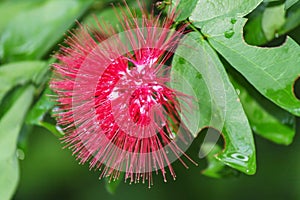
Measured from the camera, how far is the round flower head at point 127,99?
3.84 feet

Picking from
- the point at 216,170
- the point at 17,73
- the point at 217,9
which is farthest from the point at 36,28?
the point at 217,9

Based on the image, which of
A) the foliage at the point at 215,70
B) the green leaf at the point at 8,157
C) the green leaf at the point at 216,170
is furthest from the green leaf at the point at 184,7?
the green leaf at the point at 8,157

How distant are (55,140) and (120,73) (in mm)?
1411

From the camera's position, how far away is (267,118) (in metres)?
1.46

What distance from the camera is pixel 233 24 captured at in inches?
45.8

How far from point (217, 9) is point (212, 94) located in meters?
0.16

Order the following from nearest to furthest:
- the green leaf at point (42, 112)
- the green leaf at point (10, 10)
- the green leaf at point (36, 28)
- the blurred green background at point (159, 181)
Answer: the green leaf at point (42, 112), the green leaf at point (36, 28), the green leaf at point (10, 10), the blurred green background at point (159, 181)

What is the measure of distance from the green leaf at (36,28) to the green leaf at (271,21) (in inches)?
23.0

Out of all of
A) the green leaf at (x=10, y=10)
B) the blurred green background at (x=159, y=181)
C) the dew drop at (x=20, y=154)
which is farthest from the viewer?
the blurred green background at (x=159, y=181)

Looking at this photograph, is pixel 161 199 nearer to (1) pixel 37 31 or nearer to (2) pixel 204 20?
(1) pixel 37 31

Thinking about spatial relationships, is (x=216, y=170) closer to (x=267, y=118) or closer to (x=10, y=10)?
(x=267, y=118)

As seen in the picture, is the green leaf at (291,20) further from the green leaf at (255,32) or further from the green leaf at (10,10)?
the green leaf at (10,10)

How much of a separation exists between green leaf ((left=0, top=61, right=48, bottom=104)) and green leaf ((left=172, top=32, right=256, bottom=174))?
55 cm

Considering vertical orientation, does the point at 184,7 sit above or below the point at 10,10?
below
